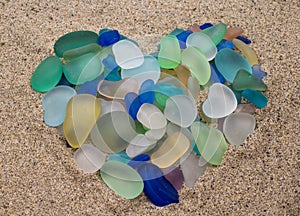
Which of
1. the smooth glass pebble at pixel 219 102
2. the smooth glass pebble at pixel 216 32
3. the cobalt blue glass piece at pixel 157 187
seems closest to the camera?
the cobalt blue glass piece at pixel 157 187

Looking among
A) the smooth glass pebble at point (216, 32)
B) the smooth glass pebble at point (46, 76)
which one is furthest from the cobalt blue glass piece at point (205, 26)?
the smooth glass pebble at point (46, 76)

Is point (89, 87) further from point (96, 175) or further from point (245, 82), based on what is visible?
point (245, 82)

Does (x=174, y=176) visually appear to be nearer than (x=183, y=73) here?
Yes

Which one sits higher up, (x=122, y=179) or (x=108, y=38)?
(x=108, y=38)

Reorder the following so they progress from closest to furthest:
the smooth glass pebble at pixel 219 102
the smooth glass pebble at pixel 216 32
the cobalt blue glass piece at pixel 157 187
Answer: the cobalt blue glass piece at pixel 157 187
the smooth glass pebble at pixel 219 102
the smooth glass pebble at pixel 216 32

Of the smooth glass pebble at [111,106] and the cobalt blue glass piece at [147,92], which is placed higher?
the cobalt blue glass piece at [147,92]

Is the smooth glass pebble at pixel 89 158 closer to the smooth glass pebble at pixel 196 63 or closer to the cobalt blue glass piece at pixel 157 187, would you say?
the cobalt blue glass piece at pixel 157 187

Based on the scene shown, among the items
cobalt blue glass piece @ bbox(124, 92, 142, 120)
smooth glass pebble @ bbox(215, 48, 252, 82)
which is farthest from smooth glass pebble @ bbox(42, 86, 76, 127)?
smooth glass pebble @ bbox(215, 48, 252, 82)

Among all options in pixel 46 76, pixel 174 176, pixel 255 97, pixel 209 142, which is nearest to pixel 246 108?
pixel 255 97
